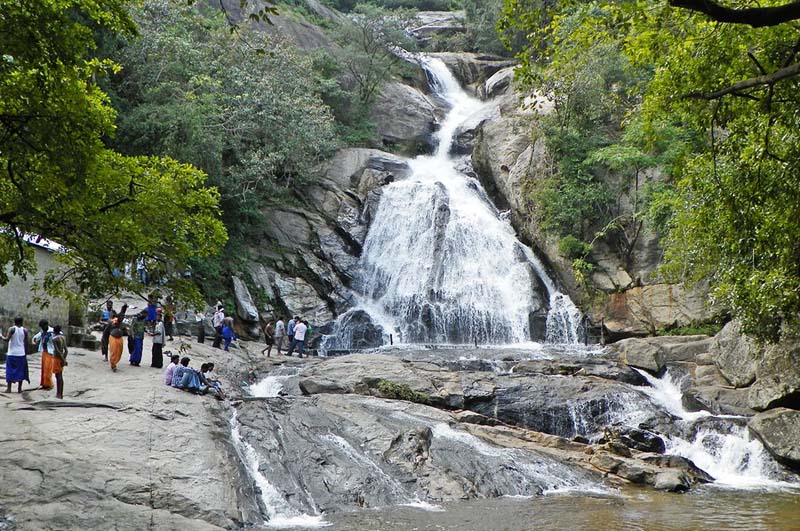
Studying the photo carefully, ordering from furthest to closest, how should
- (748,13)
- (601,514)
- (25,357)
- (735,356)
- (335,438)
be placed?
(735,356) → (335,438) → (25,357) → (601,514) → (748,13)

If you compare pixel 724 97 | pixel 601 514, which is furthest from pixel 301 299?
pixel 724 97

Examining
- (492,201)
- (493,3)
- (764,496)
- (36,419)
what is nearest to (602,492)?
(764,496)

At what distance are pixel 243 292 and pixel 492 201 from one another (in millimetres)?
13041

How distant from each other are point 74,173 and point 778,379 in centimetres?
1506

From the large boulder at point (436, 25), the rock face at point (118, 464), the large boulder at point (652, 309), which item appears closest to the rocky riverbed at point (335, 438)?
the rock face at point (118, 464)

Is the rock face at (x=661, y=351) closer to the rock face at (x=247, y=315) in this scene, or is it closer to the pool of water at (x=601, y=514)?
the pool of water at (x=601, y=514)

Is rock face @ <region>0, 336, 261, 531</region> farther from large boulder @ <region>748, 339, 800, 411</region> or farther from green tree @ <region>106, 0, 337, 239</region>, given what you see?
green tree @ <region>106, 0, 337, 239</region>

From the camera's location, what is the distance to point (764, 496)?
11961 mm

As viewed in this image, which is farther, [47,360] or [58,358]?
[47,360]

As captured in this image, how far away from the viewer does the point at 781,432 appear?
45.5 feet

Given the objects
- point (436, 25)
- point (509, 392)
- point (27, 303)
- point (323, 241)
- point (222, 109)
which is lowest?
point (509, 392)

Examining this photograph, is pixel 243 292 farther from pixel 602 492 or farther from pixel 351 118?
pixel 602 492

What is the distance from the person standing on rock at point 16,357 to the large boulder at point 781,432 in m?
15.1

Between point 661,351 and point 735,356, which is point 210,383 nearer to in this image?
point 661,351
